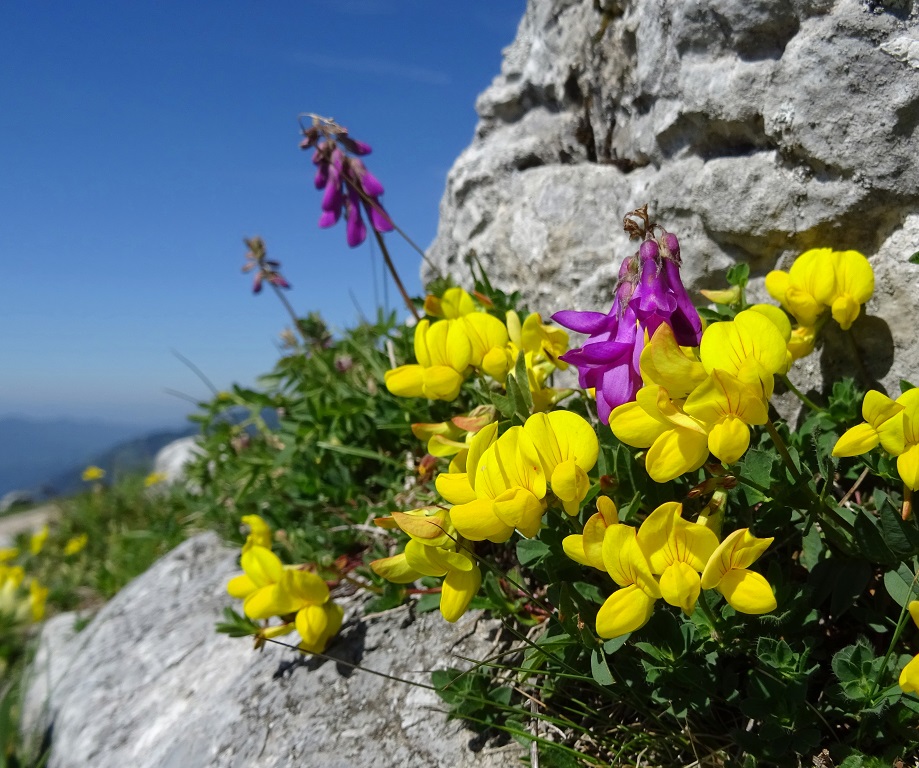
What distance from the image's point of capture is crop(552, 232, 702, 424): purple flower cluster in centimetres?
140

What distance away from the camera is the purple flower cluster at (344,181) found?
2.92m

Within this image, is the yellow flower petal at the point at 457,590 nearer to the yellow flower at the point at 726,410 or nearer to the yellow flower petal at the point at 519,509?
the yellow flower petal at the point at 519,509

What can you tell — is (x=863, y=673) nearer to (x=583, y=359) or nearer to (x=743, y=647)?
(x=743, y=647)

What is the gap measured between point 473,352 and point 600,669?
79 centimetres

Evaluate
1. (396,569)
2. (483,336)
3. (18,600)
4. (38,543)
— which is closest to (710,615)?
(396,569)

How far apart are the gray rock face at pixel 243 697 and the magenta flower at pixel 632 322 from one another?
0.95 m

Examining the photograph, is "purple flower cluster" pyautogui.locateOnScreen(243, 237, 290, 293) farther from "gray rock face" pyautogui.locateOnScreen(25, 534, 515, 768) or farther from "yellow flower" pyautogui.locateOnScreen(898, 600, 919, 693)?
"yellow flower" pyautogui.locateOnScreen(898, 600, 919, 693)

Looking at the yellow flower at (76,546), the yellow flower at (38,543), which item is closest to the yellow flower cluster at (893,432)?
the yellow flower at (76,546)

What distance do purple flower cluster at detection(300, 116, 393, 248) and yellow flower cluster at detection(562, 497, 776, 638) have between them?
2.06 metres

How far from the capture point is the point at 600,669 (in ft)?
4.58

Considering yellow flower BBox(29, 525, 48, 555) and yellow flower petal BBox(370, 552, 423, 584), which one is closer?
yellow flower petal BBox(370, 552, 423, 584)

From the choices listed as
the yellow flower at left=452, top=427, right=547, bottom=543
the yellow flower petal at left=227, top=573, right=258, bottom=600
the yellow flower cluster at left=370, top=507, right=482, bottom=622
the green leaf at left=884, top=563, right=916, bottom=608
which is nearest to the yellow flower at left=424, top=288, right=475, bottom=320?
the yellow flower cluster at left=370, top=507, right=482, bottom=622

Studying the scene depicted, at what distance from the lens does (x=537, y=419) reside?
1.26m

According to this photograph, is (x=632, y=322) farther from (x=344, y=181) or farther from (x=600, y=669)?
(x=344, y=181)
